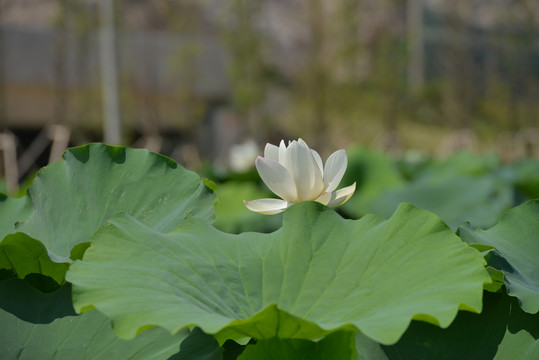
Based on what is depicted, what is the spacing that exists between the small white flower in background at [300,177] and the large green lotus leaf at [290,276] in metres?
0.08

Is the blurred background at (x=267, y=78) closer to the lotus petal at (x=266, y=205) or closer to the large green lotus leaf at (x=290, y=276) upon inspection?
the lotus petal at (x=266, y=205)

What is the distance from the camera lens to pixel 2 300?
0.53 m

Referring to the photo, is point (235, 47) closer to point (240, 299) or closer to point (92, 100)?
point (92, 100)

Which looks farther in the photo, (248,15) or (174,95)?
(174,95)

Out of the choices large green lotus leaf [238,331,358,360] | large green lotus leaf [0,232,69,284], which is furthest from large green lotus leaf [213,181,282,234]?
large green lotus leaf [238,331,358,360]

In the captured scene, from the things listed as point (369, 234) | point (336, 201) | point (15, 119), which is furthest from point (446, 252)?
point (15, 119)

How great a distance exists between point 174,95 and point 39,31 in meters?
3.14

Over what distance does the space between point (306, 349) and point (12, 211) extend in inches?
16.0

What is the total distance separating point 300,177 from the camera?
640mm

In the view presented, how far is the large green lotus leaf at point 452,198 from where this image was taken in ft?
6.77

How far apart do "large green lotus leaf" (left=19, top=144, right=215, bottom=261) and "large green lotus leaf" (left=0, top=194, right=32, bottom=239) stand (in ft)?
0.15

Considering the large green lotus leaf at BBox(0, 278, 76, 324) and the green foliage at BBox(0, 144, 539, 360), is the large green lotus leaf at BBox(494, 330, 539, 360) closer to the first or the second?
the green foliage at BBox(0, 144, 539, 360)

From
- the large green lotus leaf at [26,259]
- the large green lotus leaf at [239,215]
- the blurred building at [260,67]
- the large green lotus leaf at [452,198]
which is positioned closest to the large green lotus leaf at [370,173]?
the large green lotus leaf at [239,215]

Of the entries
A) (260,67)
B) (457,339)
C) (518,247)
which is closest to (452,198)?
(518,247)
